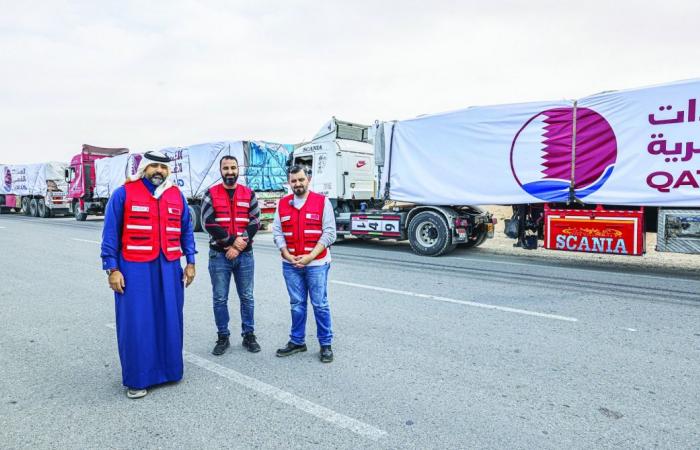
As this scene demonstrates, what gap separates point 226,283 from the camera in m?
4.51

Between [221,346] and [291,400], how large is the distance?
1.29m

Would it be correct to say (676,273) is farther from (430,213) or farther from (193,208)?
(193,208)

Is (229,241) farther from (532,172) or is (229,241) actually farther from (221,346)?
(532,172)

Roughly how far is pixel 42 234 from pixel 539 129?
15392mm

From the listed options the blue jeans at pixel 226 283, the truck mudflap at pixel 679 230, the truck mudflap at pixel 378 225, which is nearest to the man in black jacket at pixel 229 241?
the blue jeans at pixel 226 283

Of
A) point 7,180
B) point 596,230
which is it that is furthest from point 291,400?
point 7,180

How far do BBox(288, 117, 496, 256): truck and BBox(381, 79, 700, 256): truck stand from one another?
1.81 feet

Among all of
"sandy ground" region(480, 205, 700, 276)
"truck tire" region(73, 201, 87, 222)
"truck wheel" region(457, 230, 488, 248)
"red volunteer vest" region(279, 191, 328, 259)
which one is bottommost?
"sandy ground" region(480, 205, 700, 276)

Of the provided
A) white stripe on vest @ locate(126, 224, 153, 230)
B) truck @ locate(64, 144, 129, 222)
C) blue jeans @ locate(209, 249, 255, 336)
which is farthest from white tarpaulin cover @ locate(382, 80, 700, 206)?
truck @ locate(64, 144, 129, 222)

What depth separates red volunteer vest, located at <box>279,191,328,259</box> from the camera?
428cm

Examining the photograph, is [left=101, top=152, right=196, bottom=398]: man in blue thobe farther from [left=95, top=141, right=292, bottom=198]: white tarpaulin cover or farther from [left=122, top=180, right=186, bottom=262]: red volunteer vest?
[left=95, top=141, right=292, bottom=198]: white tarpaulin cover

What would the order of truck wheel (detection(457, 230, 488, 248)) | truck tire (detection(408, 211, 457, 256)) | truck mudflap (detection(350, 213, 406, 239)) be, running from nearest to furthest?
truck tire (detection(408, 211, 457, 256)) < truck mudflap (detection(350, 213, 406, 239)) < truck wheel (detection(457, 230, 488, 248))

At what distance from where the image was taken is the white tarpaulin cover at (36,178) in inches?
1094

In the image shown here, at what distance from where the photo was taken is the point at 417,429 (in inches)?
119
